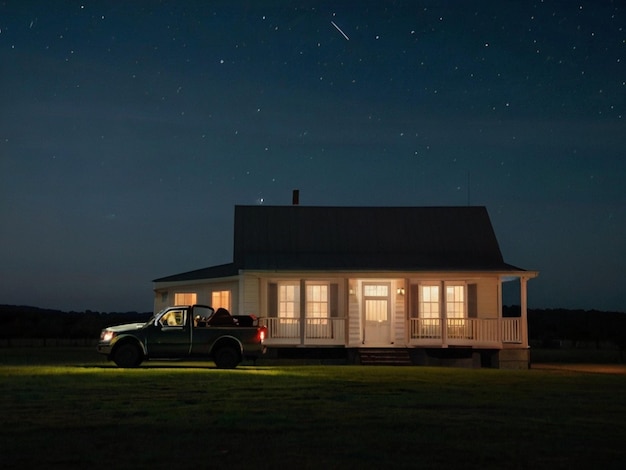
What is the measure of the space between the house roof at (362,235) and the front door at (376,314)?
1257 mm

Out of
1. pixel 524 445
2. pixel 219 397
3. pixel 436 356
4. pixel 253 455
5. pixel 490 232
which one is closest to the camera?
pixel 253 455

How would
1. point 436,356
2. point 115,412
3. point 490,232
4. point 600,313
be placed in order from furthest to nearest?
point 600,313, point 490,232, point 436,356, point 115,412

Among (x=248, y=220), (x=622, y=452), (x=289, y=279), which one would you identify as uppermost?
(x=248, y=220)

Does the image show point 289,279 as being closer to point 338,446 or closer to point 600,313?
point 338,446

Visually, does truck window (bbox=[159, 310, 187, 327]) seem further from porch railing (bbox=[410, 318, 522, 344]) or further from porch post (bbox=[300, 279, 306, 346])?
porch railing (bbox=[410, 318, 522, 344])

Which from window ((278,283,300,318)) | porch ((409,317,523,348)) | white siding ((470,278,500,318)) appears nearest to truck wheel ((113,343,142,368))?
window ((278,283,300,318))

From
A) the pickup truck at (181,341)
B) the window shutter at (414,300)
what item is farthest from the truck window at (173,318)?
the window shutter at (414,300)

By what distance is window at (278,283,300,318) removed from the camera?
34.6 m

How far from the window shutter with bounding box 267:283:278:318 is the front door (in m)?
3.01

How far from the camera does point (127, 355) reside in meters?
28.0

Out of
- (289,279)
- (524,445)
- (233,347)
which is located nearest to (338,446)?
(524,445)

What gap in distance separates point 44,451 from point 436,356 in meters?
23.8

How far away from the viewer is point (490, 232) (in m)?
38.4

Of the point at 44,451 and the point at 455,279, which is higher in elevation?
the point at 455,279
